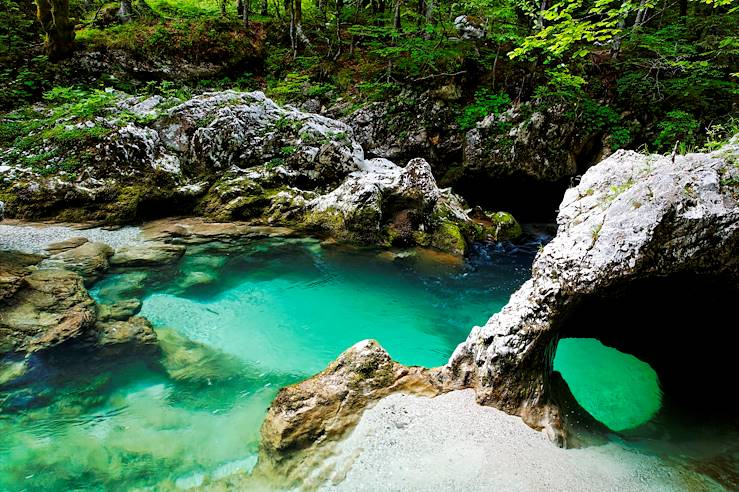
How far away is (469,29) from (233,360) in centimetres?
1716

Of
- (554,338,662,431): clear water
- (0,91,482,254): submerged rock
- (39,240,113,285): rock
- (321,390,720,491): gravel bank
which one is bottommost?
(554,338,662,431): clear water

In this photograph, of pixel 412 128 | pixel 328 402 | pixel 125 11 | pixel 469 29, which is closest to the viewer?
pixel 328 402

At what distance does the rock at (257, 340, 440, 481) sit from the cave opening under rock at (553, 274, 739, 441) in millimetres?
1867

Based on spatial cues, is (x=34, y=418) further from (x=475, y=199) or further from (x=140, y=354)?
(x=475, y=199)

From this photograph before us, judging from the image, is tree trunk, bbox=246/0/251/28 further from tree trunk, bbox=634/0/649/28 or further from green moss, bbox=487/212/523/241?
tree trunk, bbox=634/0/649/28

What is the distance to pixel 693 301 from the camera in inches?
152

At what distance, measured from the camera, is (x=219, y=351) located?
21.3 ft

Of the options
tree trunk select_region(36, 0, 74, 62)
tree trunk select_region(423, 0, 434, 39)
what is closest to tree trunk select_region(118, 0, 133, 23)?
tree trunk select_region(36, 0, 74, 62)

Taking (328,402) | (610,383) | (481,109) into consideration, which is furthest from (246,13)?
(610,383)

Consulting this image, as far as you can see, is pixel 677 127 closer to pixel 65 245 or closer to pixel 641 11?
pixel 641 11

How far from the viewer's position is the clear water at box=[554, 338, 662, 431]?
529 centimetres

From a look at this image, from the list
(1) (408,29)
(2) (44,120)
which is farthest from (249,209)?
(1) (408,29)

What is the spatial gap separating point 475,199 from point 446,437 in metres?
12.7

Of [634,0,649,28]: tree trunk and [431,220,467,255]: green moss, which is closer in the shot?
[634,0,649,28]: tree trunk
